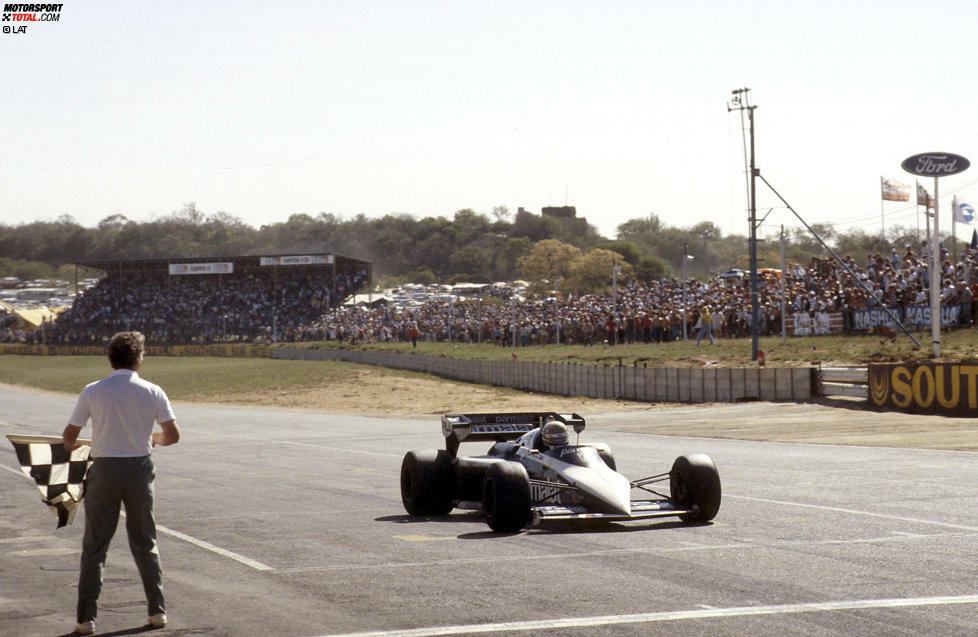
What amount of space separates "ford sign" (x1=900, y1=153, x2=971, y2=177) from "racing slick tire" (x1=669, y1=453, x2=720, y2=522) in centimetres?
2262

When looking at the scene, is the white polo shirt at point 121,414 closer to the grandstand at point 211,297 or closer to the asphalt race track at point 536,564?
the asphalt race track at point 536,564

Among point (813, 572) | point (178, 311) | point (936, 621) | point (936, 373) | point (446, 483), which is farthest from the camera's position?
point (178, 311)

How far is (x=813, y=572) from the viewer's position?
346 inches

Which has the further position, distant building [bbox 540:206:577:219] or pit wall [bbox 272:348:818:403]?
distant building [bbox 540:206:577:219]

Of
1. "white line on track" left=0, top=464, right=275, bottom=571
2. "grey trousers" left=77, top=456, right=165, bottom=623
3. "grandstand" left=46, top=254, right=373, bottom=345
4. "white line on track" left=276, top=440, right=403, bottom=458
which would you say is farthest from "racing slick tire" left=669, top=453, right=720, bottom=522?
"grandstand" left=46, top=254, right=373, bottom=345

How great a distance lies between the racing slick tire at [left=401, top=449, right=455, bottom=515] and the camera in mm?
12758

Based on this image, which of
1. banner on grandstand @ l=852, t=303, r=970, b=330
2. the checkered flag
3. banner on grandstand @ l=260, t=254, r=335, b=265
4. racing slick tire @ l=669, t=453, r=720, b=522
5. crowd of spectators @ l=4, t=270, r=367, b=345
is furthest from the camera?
banner on grandstand @ l=260, t=254, r=335, b=265

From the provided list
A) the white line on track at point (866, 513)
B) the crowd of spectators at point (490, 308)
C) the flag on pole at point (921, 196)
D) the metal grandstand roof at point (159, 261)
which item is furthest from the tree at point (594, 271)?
the white line on track at point (866, 513)

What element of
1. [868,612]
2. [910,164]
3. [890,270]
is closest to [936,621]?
[868,612]

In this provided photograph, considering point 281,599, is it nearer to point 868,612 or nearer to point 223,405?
point 868,612

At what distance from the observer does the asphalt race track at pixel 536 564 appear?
7.30 m

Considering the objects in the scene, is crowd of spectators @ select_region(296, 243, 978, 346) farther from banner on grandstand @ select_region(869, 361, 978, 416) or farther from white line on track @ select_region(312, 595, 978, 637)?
white line on track @ select_region(312, 595, 978, 637)

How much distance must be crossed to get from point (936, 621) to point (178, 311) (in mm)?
97720

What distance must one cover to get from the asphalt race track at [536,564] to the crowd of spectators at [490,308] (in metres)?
23.8
